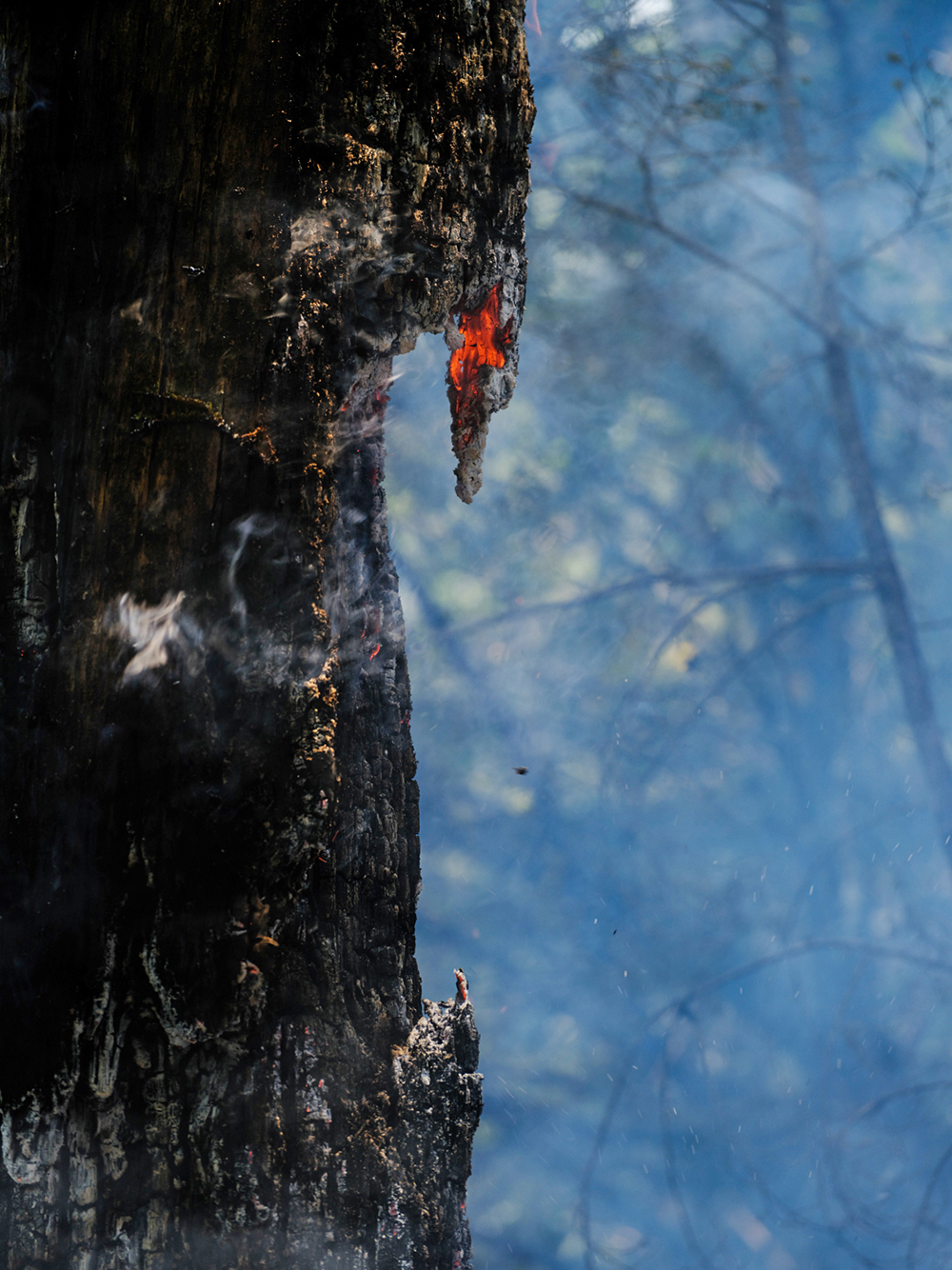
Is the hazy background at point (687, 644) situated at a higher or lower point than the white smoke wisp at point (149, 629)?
higher

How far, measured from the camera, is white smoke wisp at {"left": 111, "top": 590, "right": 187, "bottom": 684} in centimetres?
42

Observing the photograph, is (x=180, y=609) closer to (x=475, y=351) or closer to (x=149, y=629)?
(x=149, y=629)

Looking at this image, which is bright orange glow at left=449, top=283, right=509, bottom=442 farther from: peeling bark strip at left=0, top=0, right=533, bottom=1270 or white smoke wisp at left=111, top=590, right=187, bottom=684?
white smoke wisp at left=111, top=590, right=187, bottom=684

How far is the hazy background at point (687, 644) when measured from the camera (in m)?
1.83

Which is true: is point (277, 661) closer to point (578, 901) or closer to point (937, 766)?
point (578, 901)

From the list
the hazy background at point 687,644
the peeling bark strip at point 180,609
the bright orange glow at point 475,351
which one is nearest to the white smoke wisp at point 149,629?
the peeling bark strip at point 180,609

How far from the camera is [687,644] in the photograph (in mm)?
1889

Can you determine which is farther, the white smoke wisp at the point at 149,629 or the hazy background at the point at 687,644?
the hazy background at the point at 687,644

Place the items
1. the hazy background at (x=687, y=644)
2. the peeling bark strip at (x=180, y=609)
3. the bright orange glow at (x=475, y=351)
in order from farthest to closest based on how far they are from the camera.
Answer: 1. the hazy background at (x=687, y=644)
2. the bright orange glow at (x=475, y=351)
3. the peeling bark strip at (x=180, y=609)

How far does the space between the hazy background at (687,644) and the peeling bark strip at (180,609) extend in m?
1.40

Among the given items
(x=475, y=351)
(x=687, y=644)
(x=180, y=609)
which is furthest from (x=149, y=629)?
(x=687, y=644)

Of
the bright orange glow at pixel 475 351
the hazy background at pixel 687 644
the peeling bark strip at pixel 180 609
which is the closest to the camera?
the peeling bark strip at pixel 180 609

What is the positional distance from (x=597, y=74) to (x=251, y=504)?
6.31 feet

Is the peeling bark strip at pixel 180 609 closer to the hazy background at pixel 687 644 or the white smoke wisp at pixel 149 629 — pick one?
the white smoke wisp at pixel 149 629
